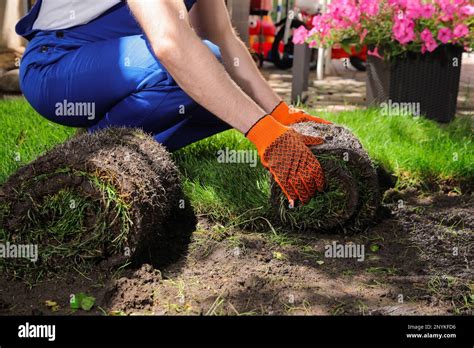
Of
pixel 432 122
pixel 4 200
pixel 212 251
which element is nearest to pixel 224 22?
pixel 212 251

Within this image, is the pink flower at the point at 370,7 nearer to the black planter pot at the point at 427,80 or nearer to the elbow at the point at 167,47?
the black planter pot at the point at 427,80

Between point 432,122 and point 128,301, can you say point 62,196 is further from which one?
point 432,122

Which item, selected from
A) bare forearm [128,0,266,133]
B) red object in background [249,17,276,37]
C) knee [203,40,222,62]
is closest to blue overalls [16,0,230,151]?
knee [203,40,222,62]

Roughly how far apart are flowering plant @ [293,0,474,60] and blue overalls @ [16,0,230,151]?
2.06 metres

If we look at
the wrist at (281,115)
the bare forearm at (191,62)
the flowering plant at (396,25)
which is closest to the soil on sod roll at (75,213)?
the bare forearm at (191,62)

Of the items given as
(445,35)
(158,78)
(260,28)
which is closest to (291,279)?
(158,78)

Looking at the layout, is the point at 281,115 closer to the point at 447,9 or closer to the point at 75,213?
the point at 75,213

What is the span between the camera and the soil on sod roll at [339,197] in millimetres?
2574

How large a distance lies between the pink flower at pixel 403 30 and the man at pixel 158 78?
5.64ft

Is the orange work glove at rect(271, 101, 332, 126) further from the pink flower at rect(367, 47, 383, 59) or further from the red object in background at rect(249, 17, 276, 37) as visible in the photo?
the red object in background at rect(249, 17, 276, 37)

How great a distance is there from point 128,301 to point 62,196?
44cm

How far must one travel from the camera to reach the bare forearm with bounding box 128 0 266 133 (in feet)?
7.55

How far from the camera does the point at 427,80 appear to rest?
4707mm

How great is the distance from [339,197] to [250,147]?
3.34 ft
